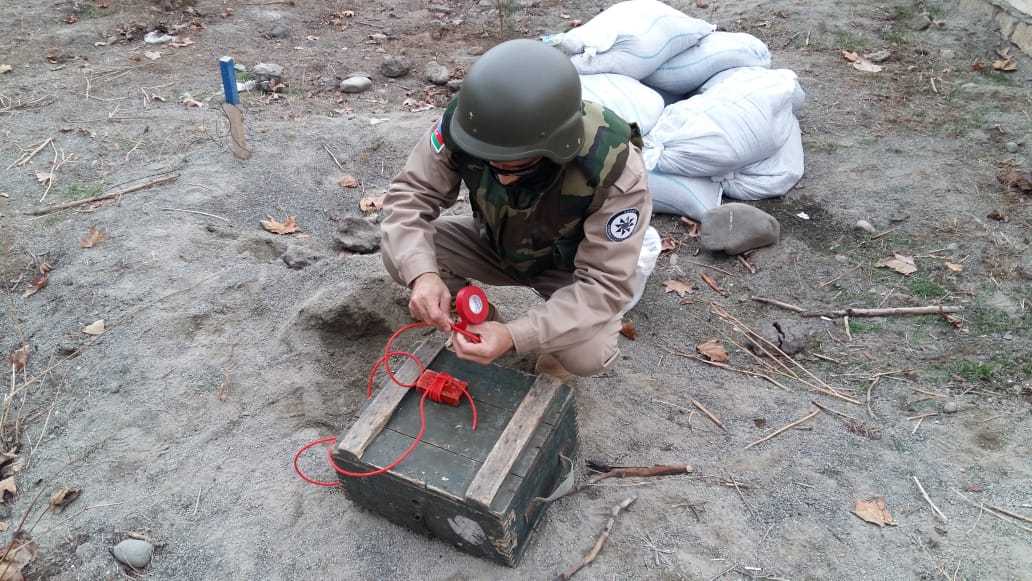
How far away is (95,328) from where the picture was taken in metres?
2.79

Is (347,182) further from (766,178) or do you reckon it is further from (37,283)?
(766,178)

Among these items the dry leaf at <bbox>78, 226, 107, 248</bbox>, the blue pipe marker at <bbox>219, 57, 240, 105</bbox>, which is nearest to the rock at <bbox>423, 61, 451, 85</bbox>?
the blue pipe marker at <bbox>219, 57, 240, 105</bbox>

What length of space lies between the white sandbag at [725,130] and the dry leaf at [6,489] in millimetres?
3075

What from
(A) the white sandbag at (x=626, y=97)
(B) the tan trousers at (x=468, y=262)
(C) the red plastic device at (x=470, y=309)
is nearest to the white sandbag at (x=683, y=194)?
(A) the white sandbag at (x=626, y=97)

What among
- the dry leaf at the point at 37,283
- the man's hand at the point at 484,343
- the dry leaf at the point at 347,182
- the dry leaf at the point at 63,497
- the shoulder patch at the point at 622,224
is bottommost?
the dry leaf at the point at 347,182

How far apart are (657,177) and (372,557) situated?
2543mm

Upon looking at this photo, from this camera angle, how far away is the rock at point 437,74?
5.23 meters

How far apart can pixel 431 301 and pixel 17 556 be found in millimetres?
1424

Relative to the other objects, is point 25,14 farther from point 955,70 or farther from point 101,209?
point 955,70

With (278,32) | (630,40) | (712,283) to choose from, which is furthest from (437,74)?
(712,283)

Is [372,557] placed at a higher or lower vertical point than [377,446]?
lower

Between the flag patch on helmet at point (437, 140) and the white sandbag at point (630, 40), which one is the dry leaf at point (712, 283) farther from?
the flag patch on helmet at point (437, 140)

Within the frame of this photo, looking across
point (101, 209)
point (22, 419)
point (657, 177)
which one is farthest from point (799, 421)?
point (101, 209)

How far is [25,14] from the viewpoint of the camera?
19.8 feet
